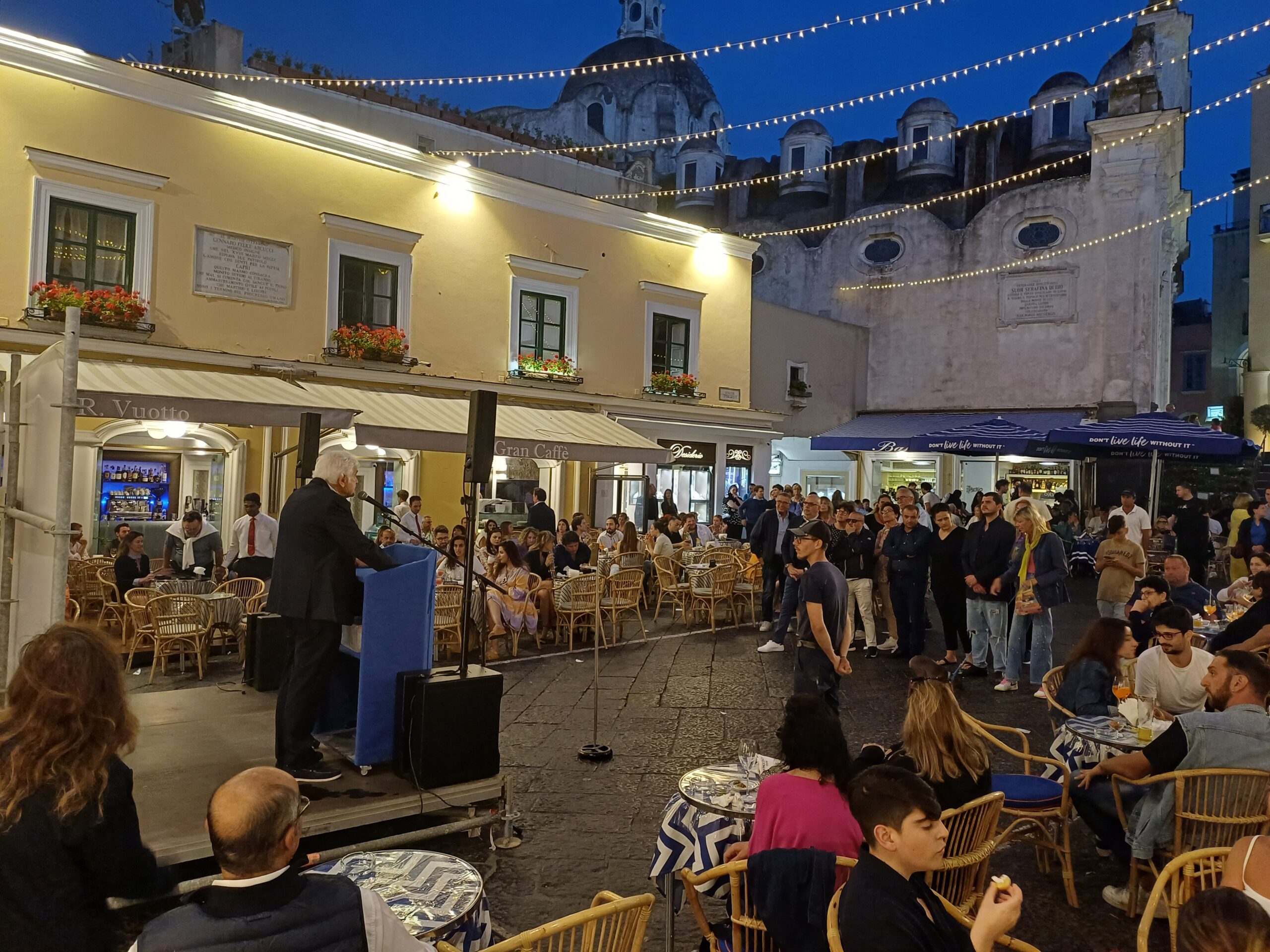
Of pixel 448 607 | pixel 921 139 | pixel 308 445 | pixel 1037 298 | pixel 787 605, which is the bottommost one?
pixel 448 607

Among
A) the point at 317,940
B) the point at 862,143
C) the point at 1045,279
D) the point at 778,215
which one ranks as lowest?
the point at 317,940

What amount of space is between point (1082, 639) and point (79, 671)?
4.76m

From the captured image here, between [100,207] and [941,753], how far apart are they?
11.9m

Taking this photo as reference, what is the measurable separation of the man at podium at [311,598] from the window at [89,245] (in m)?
8.65

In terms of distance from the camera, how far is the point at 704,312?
712 inches

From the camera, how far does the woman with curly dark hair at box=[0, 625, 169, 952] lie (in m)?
2.18

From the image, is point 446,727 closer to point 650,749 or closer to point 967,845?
point 650,749

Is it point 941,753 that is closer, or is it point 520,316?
point 941,753

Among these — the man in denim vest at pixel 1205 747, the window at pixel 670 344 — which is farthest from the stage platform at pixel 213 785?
the window at pixel 670 344

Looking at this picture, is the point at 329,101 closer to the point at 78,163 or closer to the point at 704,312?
the point at 78,163

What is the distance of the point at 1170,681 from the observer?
15.4 feet

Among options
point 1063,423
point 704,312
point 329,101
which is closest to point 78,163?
point 329,101

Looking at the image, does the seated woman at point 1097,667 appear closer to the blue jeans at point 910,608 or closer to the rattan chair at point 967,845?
the rattan chair at point 967,845

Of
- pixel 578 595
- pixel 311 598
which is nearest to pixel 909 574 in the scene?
pixel 578 595
